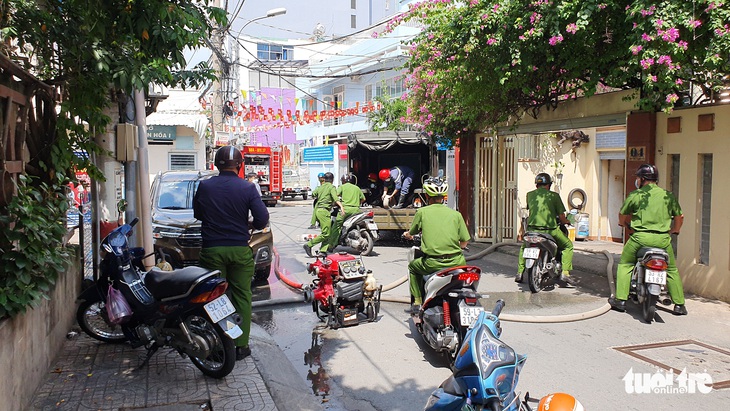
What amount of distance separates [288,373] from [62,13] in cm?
423

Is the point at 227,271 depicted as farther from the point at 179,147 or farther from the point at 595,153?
the point at 179,147

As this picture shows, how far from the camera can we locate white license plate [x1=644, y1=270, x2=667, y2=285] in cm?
713

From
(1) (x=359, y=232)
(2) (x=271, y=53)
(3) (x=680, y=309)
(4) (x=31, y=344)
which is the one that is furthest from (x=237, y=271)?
(2) (x=271, y=53)

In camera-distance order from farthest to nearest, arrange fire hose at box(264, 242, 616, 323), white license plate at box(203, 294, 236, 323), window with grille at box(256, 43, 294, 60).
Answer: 1. window with grille at box(256, 43, 294, 60)
2. fire hose at box(264, 242, 616, 323)
3. white license plate at box(203, 294, 236, 323)

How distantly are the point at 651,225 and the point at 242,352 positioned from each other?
511 centimetres

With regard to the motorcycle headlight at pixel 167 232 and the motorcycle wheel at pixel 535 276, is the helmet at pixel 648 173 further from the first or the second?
the motorcycle headlight at pixel 167 232

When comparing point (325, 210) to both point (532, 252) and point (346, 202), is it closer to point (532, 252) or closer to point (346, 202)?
point (346, 202)

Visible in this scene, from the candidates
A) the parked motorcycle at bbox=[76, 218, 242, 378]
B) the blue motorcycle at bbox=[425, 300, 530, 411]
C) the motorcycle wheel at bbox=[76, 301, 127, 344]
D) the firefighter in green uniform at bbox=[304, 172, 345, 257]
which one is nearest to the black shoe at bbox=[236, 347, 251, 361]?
the parked motorcycle at bbox=[76, 218, 242, 378]

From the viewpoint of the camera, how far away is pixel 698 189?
338 inches

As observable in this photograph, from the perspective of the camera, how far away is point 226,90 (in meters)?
21.2

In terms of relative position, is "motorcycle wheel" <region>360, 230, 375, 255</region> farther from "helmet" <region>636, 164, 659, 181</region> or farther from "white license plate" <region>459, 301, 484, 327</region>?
"white license plate" <region>459, 301, 484, 327</region>

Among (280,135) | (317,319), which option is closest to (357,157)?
(317,319)

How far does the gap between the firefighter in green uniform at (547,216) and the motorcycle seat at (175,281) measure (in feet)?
18.1

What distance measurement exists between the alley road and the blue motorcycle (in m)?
1.89
